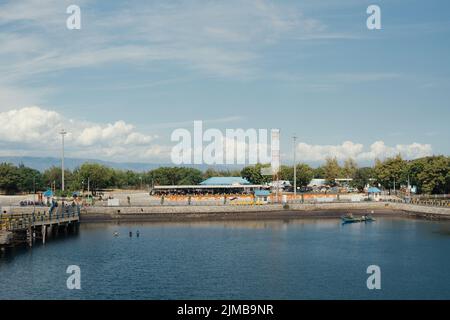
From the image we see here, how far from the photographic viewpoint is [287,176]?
182m

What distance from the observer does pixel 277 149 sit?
125562 mm

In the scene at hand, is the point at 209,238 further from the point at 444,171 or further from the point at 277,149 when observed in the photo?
the point at 444,171

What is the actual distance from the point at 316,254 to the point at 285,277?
11.6 m

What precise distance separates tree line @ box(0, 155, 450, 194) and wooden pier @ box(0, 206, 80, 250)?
5286cm

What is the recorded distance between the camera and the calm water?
4303 cm

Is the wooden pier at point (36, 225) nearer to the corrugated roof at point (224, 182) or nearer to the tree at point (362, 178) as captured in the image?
the corrugated roof at point (224, 182)

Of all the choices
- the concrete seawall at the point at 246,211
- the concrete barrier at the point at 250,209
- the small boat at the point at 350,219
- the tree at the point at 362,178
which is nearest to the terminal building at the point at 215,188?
the concrete barrier at the point at 250,209

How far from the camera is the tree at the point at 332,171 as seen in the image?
603 ft

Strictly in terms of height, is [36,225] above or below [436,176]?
below

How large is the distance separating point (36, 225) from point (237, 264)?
3142 centimetres

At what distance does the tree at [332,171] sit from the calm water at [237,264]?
102975 mm

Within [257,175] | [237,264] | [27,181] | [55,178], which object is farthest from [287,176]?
[237,264]

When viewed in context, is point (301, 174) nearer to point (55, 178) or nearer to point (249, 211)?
point (249, 211)
